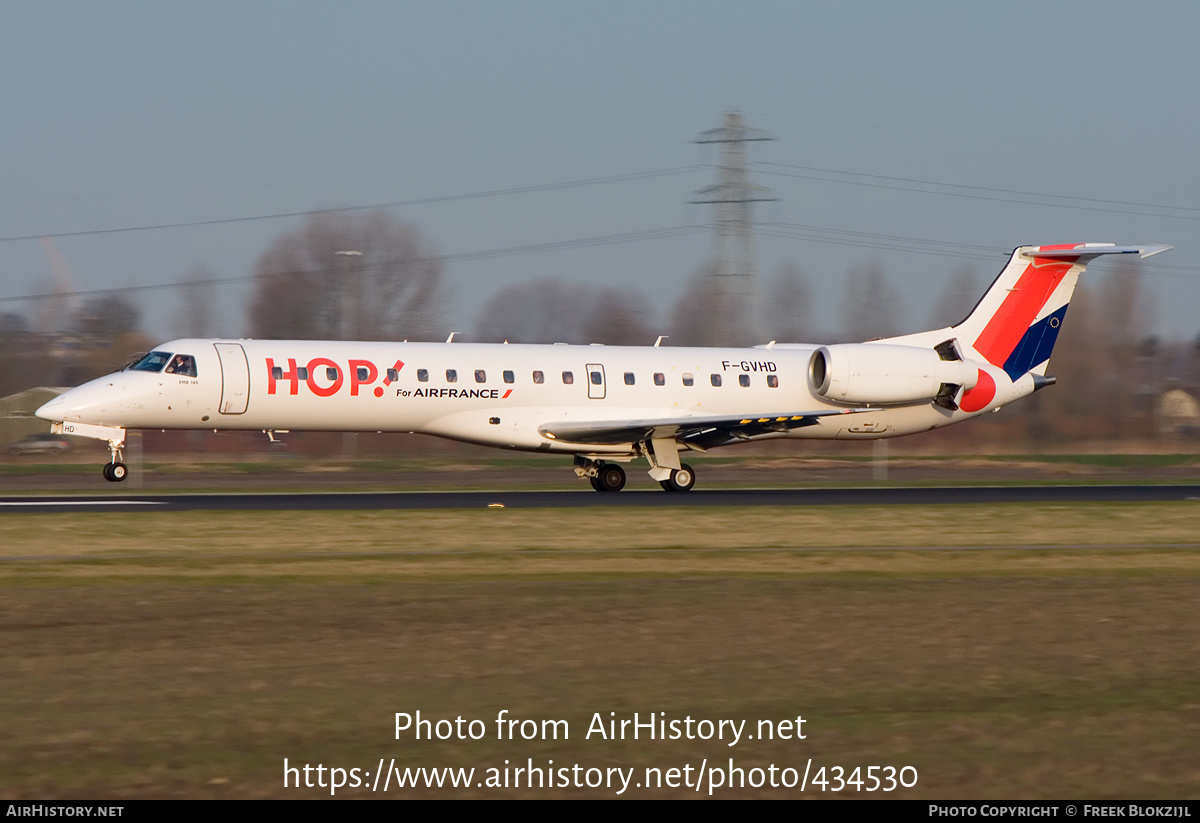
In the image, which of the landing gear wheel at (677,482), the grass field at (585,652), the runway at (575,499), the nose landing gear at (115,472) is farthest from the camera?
the landing gear wheel at (677,482)

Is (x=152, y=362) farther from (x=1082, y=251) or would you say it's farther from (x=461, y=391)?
(x=1082, y=251)

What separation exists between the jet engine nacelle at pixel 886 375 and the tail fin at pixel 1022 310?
41.7 inches

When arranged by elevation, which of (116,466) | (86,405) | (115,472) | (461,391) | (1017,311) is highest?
(1017,311)

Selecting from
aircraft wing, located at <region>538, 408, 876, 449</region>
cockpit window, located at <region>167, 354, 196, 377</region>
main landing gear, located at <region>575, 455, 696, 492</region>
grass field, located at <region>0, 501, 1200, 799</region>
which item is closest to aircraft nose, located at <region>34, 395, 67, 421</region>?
cockpit window, located at <region>167, 354, 196, 377</region>

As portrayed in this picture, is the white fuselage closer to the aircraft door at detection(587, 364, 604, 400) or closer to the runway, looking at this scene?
the aircraft door at detection(587, 364, 604, 400)

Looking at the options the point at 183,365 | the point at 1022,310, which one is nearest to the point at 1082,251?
the point at 1022,310

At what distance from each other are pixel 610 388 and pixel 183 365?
936 cm

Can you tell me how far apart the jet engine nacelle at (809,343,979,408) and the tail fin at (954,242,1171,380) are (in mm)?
1059

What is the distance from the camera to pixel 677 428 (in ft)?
97.2

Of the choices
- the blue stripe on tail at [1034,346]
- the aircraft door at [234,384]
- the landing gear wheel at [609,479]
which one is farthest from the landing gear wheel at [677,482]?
the aircraft door at [234,384]

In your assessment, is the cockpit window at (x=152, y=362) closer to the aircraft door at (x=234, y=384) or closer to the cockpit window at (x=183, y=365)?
Result: the cockpit window at (x=183, y=365)

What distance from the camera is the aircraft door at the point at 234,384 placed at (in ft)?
89.7

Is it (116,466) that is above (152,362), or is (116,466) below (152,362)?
below
